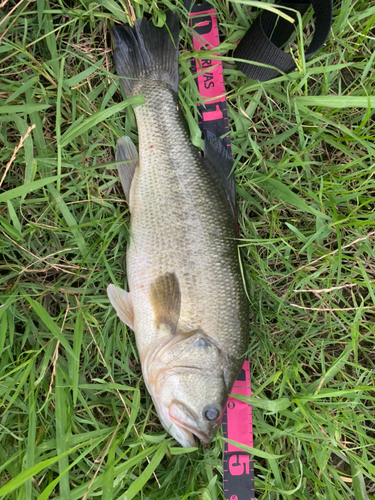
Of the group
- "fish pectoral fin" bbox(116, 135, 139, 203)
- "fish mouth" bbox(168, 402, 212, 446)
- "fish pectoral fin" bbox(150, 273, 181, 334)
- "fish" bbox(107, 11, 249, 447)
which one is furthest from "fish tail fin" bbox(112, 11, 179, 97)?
"fish mouth" bbox(168, 402, 212, 446)

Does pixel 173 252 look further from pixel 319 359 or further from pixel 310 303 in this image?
pixel 319 359

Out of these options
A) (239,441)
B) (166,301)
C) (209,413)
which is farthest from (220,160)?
(239,441)

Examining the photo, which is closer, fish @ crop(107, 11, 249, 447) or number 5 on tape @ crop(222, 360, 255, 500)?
fish @ crop(107, 11, 249, 447)

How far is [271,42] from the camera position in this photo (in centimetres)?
211

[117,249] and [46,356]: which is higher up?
[117,249]

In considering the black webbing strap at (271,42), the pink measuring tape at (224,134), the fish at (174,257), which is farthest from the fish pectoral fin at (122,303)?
the black webbing strap at (271,42)

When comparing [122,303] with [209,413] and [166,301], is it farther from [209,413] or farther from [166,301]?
[209,413]

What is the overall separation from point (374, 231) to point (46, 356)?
2.20 meters

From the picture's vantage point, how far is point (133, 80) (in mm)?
2129

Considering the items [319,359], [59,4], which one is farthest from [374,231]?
[59,4]

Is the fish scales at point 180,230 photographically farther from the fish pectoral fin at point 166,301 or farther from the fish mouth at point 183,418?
the fish mouth at point 183,418

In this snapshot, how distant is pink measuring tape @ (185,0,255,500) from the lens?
217 centimetres

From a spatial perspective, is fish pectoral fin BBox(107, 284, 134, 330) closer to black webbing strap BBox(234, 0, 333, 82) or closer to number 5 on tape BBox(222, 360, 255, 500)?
number 5 on tape BBox(222, 360, 255, 500)

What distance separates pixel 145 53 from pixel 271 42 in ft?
2.56
